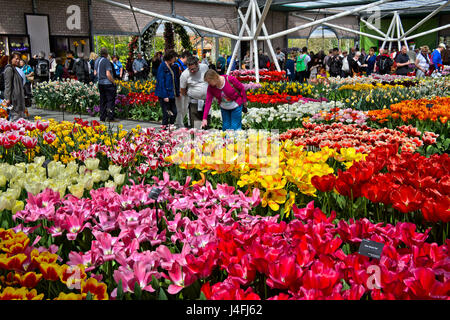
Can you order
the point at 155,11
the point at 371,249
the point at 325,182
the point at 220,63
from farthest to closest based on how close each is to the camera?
the point at 155,11
the point at 220,63
the point at 325,182
the point at 371,249

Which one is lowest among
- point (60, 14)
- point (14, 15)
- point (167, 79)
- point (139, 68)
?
point (167, 79)

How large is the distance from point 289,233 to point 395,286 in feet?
1.72

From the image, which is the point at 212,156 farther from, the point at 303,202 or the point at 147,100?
the point at 147,100

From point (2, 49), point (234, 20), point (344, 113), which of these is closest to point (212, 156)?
point (344, 113)

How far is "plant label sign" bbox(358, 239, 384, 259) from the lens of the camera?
4.38ft

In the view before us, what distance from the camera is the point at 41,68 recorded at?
15.1 meters

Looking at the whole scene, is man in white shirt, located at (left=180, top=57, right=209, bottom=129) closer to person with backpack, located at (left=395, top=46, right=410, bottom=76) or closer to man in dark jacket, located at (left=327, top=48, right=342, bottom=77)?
person with backpack, located at (left=395, top=46, right=410, bottom=76)

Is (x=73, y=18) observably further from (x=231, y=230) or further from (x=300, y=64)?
(x=231, y=230)

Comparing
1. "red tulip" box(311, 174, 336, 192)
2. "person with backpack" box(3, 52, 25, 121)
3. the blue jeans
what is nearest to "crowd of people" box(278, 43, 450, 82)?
"person with backpack" box(3, 52, 25, 121)

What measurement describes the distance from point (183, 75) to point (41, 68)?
10.2 metres

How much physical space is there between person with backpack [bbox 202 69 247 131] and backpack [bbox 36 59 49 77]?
11387 millimetres

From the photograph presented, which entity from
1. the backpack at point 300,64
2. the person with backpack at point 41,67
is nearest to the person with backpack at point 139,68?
the person with backpack at point 41,67

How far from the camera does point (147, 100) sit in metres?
11.1

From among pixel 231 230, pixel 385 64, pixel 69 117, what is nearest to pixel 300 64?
pixel 385 64
